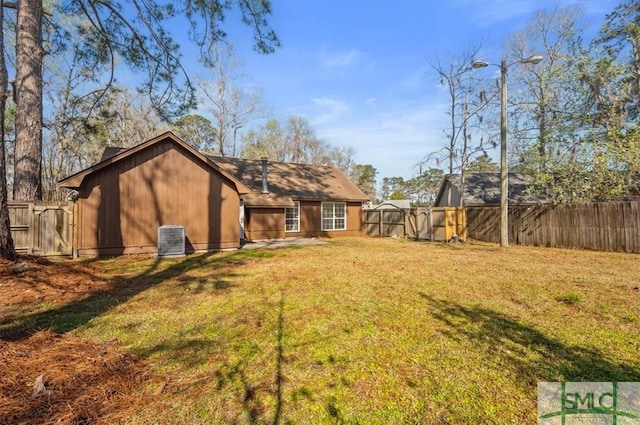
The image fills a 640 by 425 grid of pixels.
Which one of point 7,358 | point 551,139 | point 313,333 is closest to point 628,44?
point 551,139

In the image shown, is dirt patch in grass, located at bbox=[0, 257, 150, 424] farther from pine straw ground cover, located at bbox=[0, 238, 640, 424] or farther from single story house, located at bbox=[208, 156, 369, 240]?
single story house, located at bbox=[208, 156, 369, 240]

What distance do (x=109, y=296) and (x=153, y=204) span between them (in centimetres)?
626

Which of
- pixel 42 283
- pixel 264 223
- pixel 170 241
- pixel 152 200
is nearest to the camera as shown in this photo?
pixel 42 283

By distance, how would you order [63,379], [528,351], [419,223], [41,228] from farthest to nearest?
[419,223]
[41,228]
[528,351]
[63,379]

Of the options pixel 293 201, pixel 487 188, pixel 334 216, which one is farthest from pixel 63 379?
pixel 487 188

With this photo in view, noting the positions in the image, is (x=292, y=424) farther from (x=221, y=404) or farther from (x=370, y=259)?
(x=370, y=259)

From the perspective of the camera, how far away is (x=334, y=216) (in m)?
19.0

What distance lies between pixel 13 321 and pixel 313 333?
13.4ft

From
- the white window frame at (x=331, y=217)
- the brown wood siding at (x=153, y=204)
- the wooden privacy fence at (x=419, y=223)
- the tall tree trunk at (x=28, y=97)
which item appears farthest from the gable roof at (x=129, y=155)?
the wooden privacy fence at (x=419, y=223)

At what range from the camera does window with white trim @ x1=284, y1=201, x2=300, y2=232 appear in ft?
57.5

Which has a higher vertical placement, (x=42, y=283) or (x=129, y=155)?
(x=129, y=155)

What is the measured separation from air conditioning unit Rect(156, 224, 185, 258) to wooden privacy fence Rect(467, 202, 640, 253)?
13.6m

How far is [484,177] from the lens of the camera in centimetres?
2566

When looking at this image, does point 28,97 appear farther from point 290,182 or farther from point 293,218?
point 290,182
